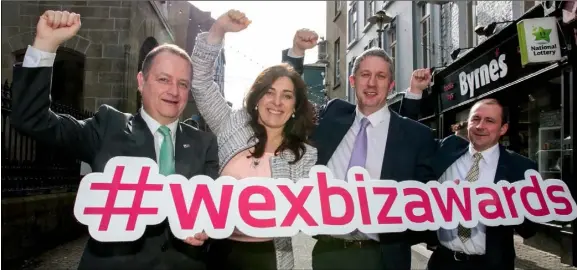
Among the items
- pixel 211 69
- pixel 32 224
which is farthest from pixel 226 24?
pixel 32 224

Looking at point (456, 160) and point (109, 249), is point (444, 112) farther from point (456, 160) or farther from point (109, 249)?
point (109, 249)

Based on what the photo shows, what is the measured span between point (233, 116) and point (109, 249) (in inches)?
28.8

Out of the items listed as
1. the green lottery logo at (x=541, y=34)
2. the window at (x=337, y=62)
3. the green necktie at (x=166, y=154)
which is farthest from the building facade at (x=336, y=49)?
the green lottery logo at (x=541, y=34)

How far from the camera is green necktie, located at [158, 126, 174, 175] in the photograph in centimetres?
178

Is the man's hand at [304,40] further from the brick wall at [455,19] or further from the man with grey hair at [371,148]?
the brick wall at [455,19]

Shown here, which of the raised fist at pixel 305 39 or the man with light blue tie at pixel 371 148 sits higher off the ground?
the raised fist at pixel 305 39

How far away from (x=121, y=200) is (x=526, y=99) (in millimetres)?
2812

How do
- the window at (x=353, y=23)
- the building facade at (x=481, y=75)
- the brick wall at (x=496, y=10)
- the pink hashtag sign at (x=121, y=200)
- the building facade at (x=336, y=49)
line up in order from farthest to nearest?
the brick wall at (x=496, y=10) < the window at (x=353, y=23) < the building facade at (x=481, y=75) < the building facade at (x=336, y=49) < the pink hashtag sign at (x=121, y=200)

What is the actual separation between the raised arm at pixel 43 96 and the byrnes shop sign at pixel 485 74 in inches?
69.5

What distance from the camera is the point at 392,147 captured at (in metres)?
2.04

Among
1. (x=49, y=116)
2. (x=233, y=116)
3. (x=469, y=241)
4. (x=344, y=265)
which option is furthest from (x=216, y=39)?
(x=469, y=241)

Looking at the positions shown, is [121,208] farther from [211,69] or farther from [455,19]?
[455,19]

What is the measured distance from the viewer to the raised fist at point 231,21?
183 centimetres

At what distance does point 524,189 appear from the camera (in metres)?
2.10
